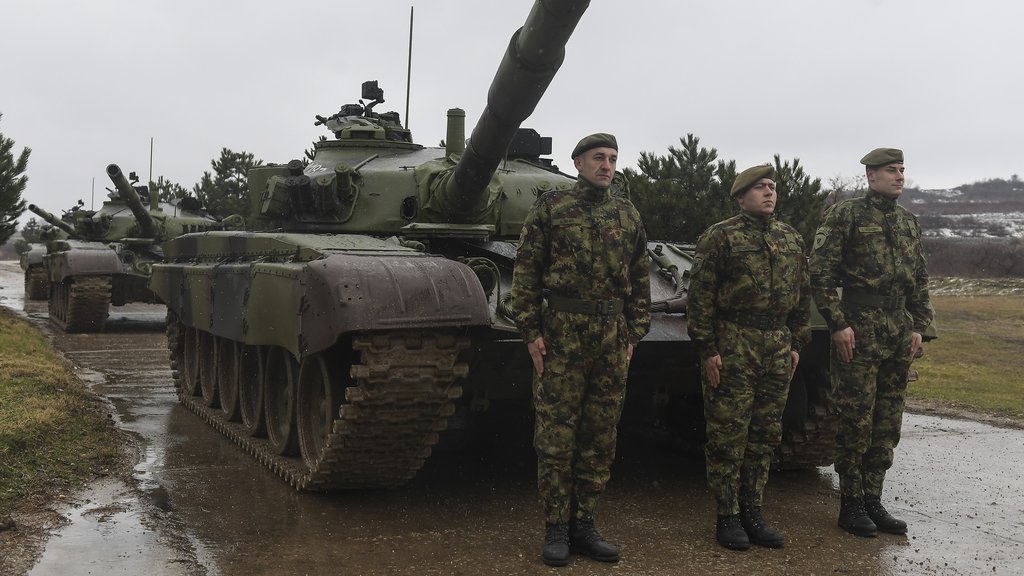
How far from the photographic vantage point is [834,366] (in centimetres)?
605

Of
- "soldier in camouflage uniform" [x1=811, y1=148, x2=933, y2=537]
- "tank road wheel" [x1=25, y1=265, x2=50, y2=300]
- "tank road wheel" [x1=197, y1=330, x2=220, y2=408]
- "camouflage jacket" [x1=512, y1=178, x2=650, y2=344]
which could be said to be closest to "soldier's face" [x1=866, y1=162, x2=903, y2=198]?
"soldier in camouflage uniform" [x1=811, y1=148, x2=933, y2=537]

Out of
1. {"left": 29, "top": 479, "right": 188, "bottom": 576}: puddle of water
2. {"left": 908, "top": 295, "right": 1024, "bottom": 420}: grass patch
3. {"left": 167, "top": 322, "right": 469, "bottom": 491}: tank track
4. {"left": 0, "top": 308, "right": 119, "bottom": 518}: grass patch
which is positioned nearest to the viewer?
{"left": 29, "top": 479, "right": 188, "bottom": 576}: puddle of water

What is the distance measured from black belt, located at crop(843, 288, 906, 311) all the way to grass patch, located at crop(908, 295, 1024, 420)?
521 cm

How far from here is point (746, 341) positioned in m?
5.56

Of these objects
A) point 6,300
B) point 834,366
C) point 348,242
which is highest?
point 348,242

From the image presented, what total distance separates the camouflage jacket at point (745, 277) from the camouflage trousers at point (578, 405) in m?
0.52

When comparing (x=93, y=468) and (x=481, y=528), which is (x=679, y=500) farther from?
(x=93, y=468)

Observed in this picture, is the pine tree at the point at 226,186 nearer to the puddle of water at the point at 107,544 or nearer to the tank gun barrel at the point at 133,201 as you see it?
the tank gun barrel at the point at 133,201

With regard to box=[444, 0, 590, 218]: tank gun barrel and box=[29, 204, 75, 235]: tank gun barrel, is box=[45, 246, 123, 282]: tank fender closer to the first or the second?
box=[29, 204, 75, 235]: tank gun barrel

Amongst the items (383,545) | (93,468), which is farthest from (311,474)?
(93,468)

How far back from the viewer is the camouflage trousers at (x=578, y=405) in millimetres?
5277

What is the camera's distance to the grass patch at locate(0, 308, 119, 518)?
6.56 metres

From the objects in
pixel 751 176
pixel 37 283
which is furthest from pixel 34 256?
pixel 751 176

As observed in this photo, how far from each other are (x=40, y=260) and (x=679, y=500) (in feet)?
66.0
